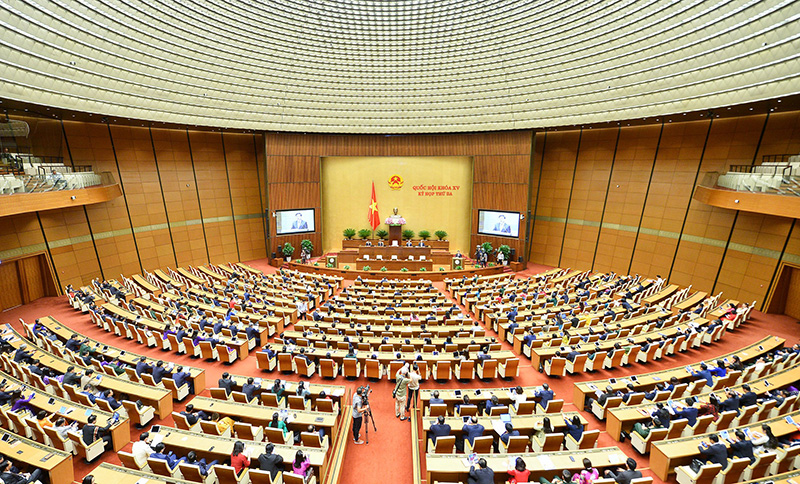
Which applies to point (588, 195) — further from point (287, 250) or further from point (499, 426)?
point (499, 426)

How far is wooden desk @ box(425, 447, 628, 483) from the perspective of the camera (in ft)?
19.7

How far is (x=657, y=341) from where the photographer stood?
11.4 meters

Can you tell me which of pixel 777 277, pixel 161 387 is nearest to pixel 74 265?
pixel 161 387

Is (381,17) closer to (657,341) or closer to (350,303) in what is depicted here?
(350,303)

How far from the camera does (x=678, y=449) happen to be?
6.58 meters

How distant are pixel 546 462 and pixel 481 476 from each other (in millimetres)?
1338

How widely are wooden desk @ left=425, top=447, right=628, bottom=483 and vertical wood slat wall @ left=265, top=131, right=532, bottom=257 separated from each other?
18.3 meters

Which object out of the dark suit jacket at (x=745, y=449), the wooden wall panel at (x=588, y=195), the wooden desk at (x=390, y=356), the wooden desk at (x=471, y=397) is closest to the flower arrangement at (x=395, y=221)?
the wooden wall panel at (x=588, y=195)

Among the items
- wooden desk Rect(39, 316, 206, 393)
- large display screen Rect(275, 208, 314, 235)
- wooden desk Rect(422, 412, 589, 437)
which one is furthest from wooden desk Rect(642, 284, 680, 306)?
large display screen Rect(275, 208, 314, 235)

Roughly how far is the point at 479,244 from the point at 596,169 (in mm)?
8541

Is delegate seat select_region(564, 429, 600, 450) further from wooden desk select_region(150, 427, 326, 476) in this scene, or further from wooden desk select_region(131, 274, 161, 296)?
wooden desk select_region(131, 274, 161, 296)

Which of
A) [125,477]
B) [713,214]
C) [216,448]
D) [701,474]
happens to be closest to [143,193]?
[125,477]

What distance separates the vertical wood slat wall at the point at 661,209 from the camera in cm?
1623

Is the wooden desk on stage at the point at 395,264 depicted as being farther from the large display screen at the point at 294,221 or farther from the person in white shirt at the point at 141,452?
the person in white shirt at the point at 141,452
